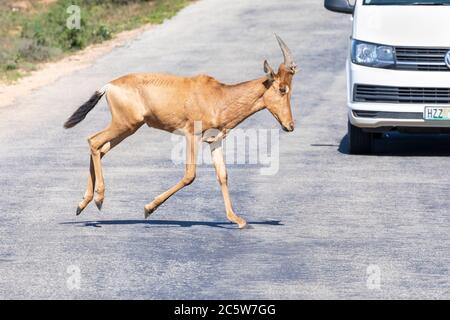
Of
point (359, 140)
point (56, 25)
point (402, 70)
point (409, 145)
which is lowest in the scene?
point (56, 25)

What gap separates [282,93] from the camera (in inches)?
511

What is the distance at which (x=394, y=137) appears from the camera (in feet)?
67.2

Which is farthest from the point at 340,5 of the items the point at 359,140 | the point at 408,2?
the point at 359,140

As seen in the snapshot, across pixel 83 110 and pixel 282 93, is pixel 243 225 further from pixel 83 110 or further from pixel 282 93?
pixel 83 110

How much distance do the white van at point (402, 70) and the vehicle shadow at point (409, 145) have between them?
660 millimetres

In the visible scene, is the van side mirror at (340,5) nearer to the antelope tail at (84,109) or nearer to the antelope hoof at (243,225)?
the antelope tail at (84,109)

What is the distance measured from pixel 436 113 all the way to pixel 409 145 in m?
2.06

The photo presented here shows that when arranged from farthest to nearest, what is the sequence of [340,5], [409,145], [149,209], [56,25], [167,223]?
[56,25] < [409,145] < [340,5] < [167,223] < [149,209]

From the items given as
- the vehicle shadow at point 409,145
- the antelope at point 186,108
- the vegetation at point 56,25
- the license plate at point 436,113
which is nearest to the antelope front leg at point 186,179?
the antelope at point 186,108

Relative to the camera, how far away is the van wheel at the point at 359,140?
18.3 m

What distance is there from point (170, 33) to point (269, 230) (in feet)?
65.4

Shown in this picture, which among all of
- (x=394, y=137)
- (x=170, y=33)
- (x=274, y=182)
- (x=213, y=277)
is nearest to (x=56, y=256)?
(x=213, y=277)
